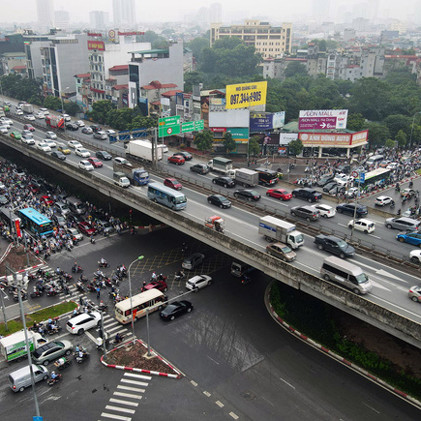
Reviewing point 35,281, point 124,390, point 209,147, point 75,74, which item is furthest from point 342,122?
point 75,74

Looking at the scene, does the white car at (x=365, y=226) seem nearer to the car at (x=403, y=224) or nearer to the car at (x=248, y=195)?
the car at (x=403, y=224)

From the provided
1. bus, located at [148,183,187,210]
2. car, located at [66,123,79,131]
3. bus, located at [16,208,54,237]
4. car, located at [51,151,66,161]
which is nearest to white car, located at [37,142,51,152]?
car, located at [51,151,66,161]

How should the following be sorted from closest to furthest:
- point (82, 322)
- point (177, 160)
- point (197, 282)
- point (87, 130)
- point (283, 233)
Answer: point (82, 322) → point (283, 233) → point (197, 282) → point (177, 160) → point (87, 130)

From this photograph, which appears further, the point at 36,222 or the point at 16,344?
the point at 36,222

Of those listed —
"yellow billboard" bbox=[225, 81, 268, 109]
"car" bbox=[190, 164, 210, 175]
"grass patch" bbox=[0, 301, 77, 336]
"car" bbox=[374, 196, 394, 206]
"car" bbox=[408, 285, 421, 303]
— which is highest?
"yellow billboard" bbox=[225, 81, 268, 109]

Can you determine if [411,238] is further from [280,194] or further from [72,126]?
[72,126]

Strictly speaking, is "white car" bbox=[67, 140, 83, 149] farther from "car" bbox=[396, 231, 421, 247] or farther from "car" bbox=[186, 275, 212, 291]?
"car" bbox=[396, 231, 421, 247]

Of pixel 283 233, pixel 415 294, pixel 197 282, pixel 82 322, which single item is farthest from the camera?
pixel 197 282

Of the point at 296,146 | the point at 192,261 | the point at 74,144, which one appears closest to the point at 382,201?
the point at 192,261
